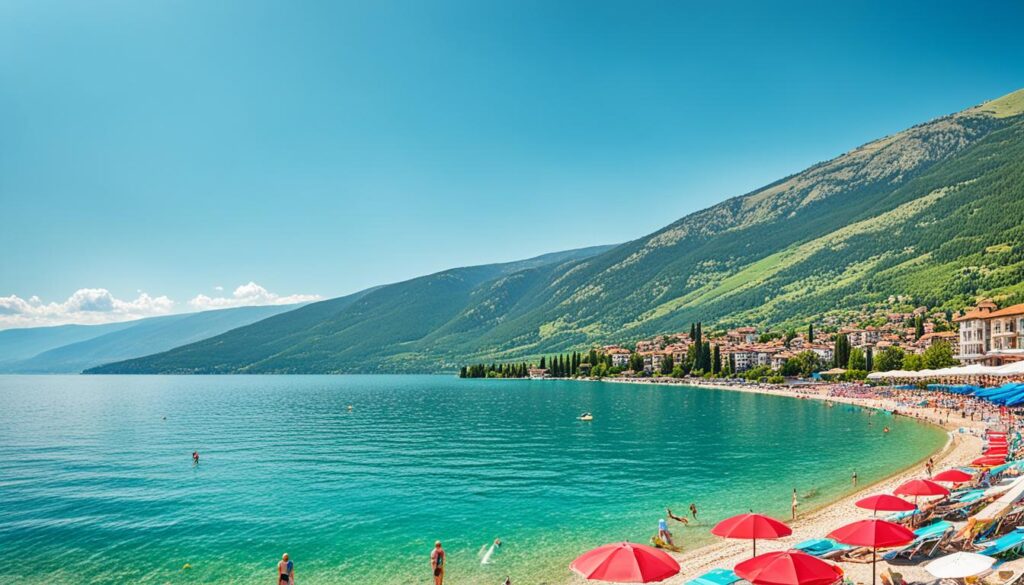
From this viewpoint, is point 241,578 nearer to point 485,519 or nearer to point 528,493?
point 485,519

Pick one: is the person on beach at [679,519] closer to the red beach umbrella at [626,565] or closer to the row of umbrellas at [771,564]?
the row of umbrellas at [771,564]

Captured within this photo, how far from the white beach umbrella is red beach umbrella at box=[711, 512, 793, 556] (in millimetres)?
3694

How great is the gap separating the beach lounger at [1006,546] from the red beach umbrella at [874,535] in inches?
123

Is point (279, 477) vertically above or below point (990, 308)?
below

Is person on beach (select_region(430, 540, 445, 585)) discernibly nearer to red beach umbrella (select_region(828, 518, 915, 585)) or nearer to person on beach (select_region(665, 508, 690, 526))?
red beach umbrella (select_region(828, 518, 915, 585))

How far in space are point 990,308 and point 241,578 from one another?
141104 millimetres

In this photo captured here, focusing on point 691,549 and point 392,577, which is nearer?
point 392,577

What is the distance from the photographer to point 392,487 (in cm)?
4188

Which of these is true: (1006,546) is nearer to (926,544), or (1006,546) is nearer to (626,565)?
(926,544)

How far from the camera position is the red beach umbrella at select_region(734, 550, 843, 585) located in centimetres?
1495

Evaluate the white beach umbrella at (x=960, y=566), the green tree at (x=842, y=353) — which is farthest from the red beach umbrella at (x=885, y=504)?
the green tree at (x=842, y=353)

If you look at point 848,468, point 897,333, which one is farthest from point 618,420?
point 897,333

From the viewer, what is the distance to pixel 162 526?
3275cm

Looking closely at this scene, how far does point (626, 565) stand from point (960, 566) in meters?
8.94
